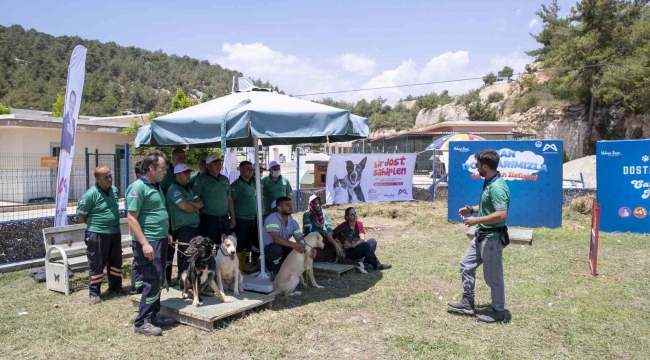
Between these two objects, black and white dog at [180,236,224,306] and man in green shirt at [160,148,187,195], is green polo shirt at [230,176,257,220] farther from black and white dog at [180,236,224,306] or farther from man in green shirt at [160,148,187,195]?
black and white dog at [180,236,224,306]

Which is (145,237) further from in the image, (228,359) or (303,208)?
(303,208)

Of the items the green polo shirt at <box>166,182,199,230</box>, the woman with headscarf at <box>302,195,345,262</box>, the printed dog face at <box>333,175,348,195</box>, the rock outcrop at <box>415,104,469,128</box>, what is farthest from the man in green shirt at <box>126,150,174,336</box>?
the rock outcrop at <box>415,104,469,128</box>

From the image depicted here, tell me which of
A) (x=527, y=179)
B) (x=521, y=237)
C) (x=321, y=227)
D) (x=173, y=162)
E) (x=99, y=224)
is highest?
(x=173, y=162)

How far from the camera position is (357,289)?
6148mm

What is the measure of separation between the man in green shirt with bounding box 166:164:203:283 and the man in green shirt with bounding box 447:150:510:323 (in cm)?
321

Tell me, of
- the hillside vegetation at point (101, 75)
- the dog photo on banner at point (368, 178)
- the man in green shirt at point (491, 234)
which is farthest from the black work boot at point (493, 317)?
the hillside vegetation at point (101, 75)

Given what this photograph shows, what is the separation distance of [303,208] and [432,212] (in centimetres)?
382

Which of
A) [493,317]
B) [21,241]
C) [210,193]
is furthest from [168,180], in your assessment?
[493,317]

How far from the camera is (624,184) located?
33.7ft

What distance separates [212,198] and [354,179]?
8.54m

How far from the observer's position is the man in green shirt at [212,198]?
6008 mm

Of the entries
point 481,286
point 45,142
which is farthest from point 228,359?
point 45,142

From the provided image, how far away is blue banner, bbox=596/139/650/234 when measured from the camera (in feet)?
33.1

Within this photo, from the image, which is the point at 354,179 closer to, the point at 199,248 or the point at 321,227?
the point at 321,227
